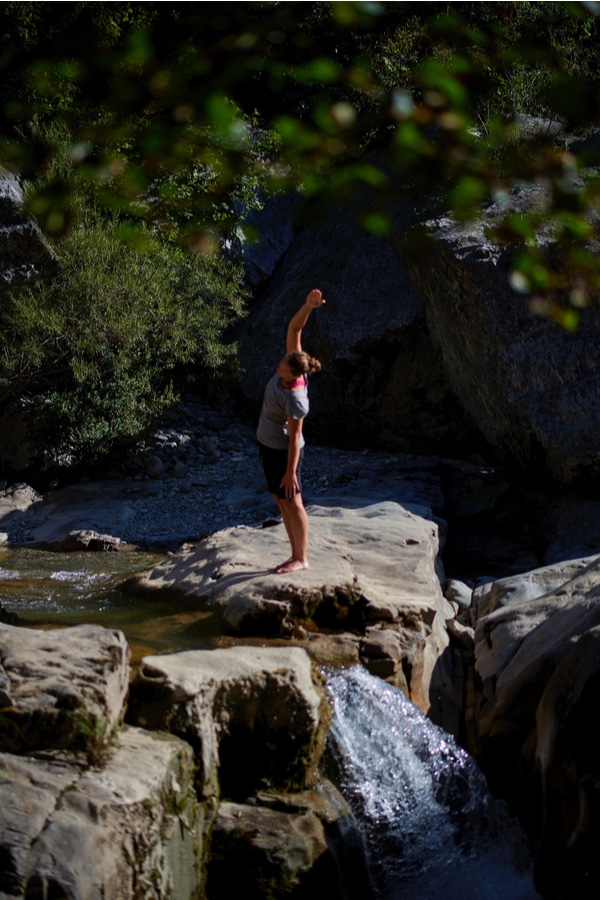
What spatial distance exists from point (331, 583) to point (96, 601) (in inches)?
76.5

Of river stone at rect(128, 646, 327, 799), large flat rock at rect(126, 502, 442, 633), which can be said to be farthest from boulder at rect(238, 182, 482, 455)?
river stone at rect(128, 646, 327, 799)

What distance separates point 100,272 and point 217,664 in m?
7.90

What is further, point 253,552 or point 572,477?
point 572,477

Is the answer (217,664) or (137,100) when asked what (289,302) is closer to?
(217,664)

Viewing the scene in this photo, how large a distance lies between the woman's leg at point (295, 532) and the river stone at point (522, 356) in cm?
409

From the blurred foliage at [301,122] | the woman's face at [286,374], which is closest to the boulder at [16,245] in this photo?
the woman's face at [286,374]

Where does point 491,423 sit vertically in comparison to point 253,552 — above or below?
above

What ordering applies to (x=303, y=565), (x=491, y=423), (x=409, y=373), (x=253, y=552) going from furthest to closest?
(x=409, y=373), (x=491, y=423), (x=253, y=552), (x=303, y=565)

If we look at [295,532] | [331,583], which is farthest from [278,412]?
[331,583]

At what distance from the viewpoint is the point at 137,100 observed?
1808mm

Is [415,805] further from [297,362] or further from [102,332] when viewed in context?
[102,332]

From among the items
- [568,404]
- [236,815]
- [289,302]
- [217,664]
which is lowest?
[236,815]

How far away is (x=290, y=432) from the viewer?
5742 millimetres

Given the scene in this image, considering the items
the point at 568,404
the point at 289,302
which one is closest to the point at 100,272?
the point at 289,302
